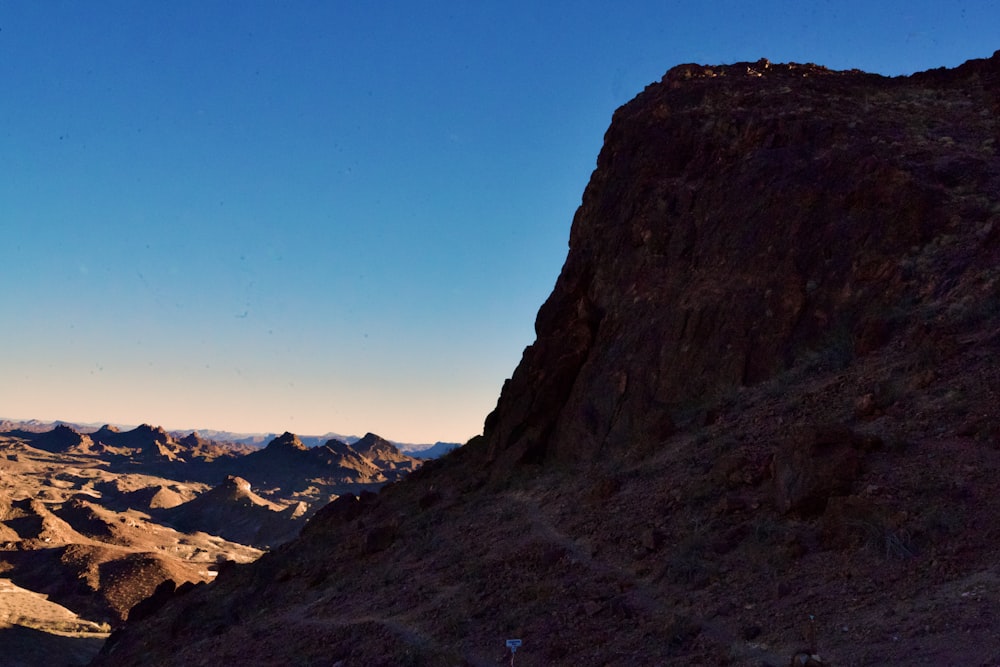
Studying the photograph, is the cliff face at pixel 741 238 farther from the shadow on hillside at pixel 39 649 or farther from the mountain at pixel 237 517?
the mountain at pixel 237 517

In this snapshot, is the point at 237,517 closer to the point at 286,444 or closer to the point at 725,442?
the point at 286,444

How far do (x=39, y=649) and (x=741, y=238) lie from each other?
30893 mm

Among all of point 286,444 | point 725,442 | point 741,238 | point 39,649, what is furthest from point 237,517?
point 725,442

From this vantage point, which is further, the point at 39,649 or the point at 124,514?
the point at 124,514

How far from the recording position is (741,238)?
2222cm

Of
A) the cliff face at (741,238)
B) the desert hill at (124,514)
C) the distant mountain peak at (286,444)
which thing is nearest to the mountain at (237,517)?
the desert hill at (124,514)

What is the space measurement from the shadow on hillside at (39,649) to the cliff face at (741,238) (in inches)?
766

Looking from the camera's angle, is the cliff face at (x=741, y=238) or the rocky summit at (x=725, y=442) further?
the cliff face at (x=741, y=238)

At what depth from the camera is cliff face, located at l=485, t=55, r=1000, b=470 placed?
1947 cm

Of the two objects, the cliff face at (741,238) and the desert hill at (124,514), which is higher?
the cliff face at (741,238)

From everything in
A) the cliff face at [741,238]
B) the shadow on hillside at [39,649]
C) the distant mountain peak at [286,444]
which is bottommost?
the shadow on hillside at [39,649]

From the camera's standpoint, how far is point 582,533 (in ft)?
50.4

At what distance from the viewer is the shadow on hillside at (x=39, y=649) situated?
26938mm

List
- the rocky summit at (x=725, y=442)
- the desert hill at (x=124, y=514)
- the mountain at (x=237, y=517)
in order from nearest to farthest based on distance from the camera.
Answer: the rocky summit at (x=725, y=442) < the desert hill at (x=124, y=514) < the mountain at (x=237, y=517)
